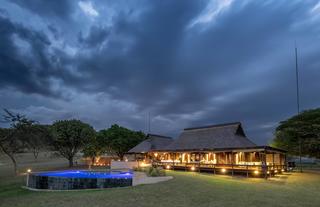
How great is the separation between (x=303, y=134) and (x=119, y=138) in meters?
27.4

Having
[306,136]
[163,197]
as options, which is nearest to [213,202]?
[163,197]

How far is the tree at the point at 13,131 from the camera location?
83.4 ft

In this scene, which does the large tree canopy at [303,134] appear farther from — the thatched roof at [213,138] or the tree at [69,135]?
the tree at [69,135]

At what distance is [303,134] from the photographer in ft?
99.2

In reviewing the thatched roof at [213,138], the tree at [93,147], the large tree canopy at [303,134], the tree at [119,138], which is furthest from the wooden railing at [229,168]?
the tree at [93,147]

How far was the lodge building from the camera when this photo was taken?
22078 mm

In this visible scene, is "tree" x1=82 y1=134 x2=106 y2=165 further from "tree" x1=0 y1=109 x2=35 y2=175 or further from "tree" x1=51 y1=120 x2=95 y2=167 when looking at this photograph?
"tree" x1=0 y1=109 x2=35 y2=175

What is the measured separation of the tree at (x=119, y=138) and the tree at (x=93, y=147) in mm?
903

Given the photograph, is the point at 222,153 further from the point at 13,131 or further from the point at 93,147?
the point at 13,131

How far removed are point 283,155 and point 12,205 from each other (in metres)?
27.6

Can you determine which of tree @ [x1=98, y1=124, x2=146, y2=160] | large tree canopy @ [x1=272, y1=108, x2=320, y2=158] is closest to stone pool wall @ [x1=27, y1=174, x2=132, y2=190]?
tree @ [x1=98, y1=124, x2=146, y2=160]

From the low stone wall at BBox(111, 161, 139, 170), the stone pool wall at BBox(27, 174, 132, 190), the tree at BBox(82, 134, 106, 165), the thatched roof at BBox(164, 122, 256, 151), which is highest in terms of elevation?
the thatched roof at BBox(164, 122, 256, 151)

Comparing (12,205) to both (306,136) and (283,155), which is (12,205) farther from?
(306,136)

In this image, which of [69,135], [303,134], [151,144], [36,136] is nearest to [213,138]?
[151,144]
